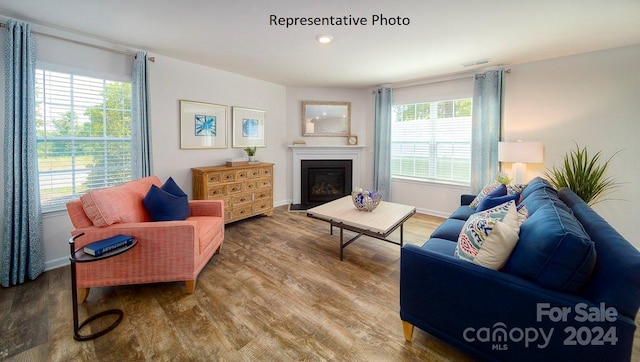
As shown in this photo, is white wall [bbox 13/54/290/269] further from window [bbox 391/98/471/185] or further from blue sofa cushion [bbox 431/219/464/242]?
blue sofa cushion [bbox 431/219/464/242]

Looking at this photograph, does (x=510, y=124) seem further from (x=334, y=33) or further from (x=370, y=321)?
(x=370, y=321)

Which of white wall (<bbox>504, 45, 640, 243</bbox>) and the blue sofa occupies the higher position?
white wall (<bbox>504, 45, 640, 243</bbox>)

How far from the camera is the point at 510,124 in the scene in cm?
387

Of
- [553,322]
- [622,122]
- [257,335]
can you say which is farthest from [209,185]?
[622,122]

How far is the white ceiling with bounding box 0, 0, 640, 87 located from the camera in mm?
2186

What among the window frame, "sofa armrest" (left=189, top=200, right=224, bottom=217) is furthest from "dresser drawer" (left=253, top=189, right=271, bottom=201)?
the window frame

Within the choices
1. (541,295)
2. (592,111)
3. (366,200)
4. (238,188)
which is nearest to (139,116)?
(238,188)

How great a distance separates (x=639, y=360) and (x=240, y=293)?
8.79 feet

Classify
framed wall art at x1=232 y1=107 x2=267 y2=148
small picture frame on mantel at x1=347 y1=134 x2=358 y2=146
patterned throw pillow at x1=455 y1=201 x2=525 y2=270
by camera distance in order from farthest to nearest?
1. small picture frame on mantel at x1=347 y1=134 x2=358 y2=146
2. framed wall art at x1=232 y1=107 x2=267 y2=148
3. patterned throw pillow at x1=455 y1=201 x2=525 y2=270

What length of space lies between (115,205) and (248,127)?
8.79ft

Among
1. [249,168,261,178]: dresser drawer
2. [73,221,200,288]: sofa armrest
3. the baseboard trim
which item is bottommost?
the baseboard trim

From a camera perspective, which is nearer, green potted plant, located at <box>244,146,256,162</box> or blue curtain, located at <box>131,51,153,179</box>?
blue curtain, located at <box>131,51,153,179</box>

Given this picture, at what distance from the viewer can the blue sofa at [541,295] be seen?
1100 millimetres

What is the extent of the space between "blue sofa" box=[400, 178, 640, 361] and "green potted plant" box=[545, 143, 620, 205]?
184 cm
